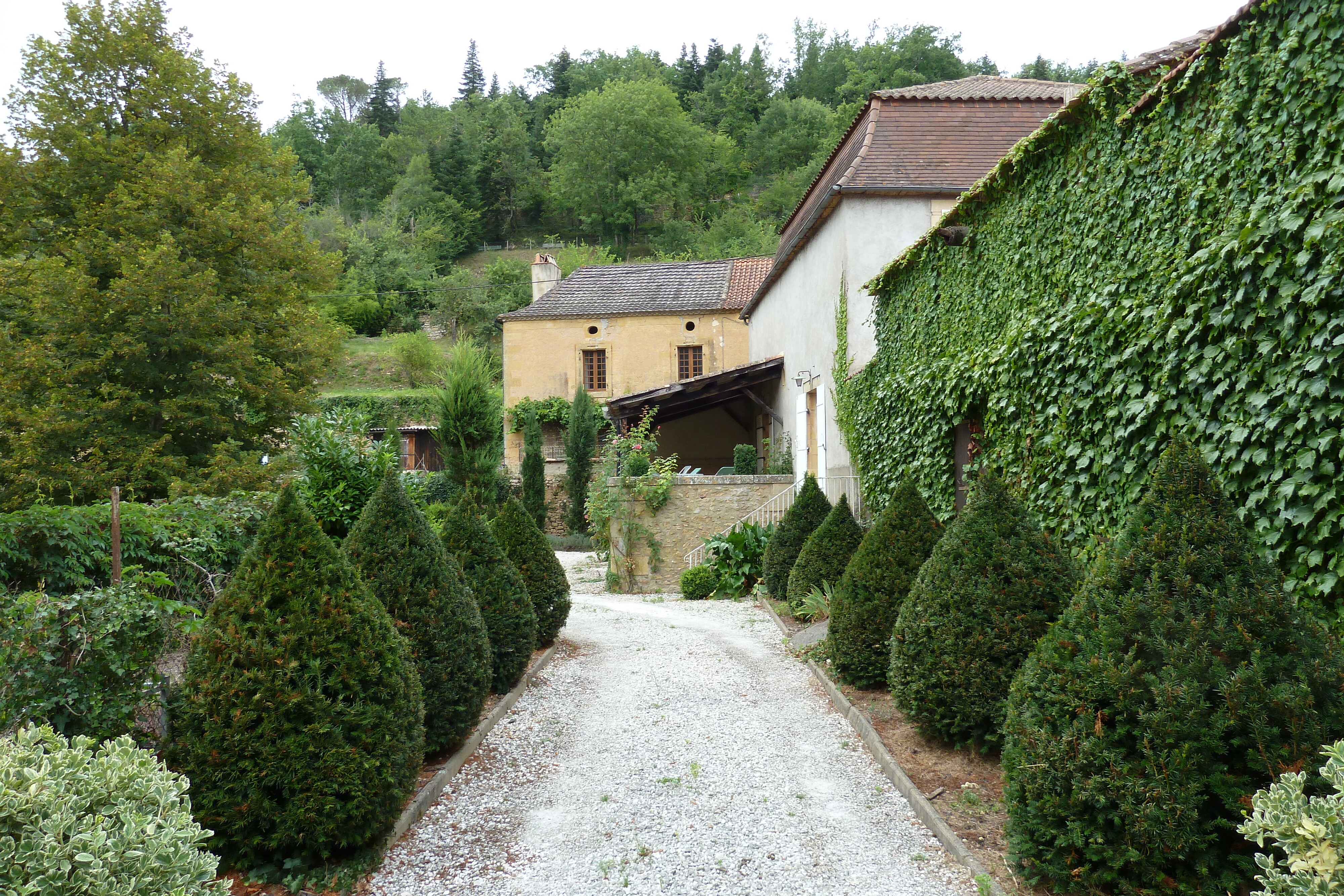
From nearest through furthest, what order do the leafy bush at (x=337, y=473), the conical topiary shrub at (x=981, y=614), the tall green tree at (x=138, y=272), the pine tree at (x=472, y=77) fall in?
1. the conical topiary shrub at (x=981, y=614)
2. the leafy bush at (x=337, y=473)
3. the tall green tree at (x=138, y=272)
4. the pine tree at (x=472, y=77)

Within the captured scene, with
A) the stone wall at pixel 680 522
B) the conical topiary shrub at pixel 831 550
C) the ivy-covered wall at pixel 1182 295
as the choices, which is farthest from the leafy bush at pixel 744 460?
the ivy-covered wall at pixel 1182 295

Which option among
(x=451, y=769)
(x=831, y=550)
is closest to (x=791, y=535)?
(x=831, y=550)

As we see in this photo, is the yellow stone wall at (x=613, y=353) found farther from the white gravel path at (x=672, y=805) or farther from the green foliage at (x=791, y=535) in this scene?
the white gravel path at (x=672, y=805)

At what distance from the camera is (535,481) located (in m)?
23.9

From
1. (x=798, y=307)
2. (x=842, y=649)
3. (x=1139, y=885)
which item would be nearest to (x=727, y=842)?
(x=1139, y=885)

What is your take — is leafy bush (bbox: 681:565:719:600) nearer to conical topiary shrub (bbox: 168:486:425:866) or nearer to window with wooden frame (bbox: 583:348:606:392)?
conical topiary shrub (bbox: 168:486:425:866)

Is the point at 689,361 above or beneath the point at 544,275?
beneath

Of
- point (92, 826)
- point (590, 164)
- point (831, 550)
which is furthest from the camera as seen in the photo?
point (590, 164)

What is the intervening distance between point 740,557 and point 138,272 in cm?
1025

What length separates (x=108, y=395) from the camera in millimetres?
13250

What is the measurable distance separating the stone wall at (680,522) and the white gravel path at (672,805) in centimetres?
660

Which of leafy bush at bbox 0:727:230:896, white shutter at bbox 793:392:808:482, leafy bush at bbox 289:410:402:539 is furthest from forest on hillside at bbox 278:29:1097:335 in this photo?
leafy bush at bbox 0:727:230:896

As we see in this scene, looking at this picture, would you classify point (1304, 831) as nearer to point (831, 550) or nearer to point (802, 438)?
point (831, 550)

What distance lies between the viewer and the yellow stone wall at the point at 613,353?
26.6 metres
